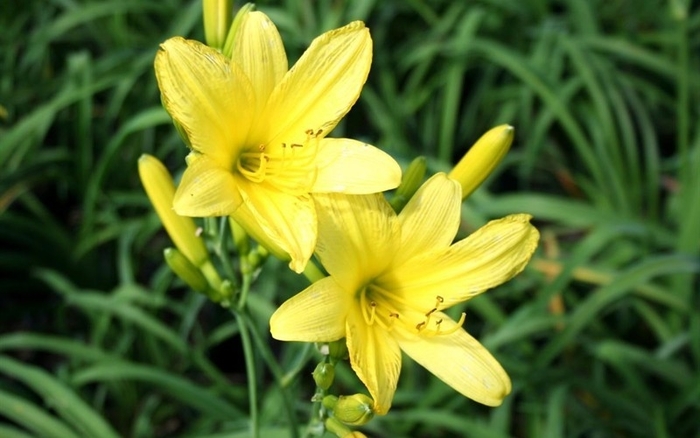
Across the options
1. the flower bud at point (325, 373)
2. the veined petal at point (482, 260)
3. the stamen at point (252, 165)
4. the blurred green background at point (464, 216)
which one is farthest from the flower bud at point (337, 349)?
the blurred green background at point (464, 216)

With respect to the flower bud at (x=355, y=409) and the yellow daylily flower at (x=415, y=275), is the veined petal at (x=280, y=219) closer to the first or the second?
→ the yellow daylily flower at (x=415, y=275)

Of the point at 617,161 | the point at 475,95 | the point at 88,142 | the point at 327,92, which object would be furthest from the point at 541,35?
the point at 327,92

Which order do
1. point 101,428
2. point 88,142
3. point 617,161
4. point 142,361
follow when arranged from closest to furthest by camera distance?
point 101,428 → point 142,361 → point 88,142 → point 617,161

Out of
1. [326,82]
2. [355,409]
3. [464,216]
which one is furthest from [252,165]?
[464,216]

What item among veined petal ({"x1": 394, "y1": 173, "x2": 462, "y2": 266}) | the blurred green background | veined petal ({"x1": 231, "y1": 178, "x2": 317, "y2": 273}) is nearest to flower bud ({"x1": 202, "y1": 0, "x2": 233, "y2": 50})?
veined petal ({"x1": 231, "y1": 178, "x2": 317, "y2": 273})

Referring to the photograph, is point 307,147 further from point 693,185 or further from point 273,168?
point 693,185
